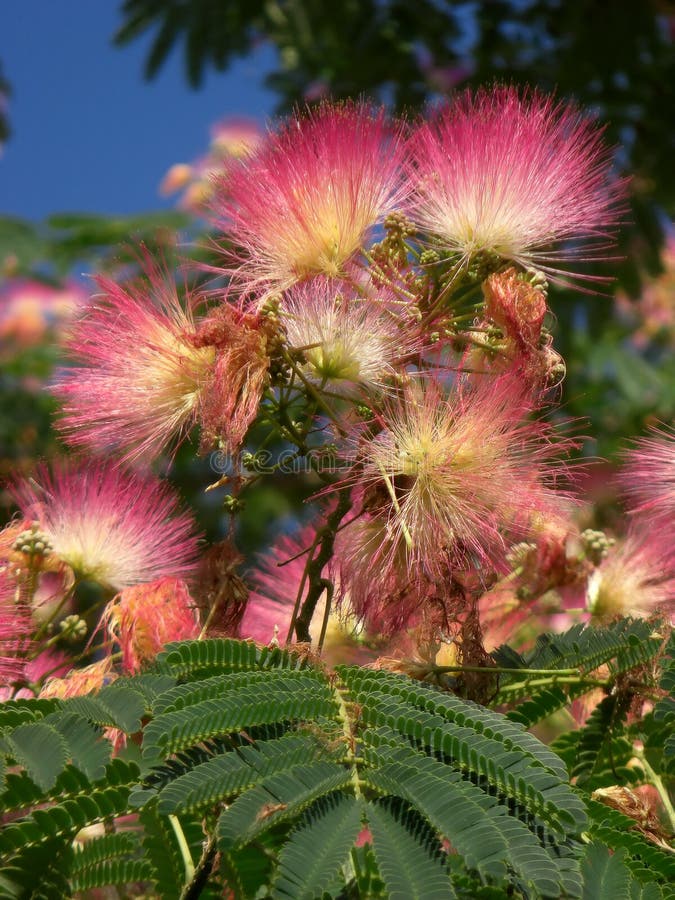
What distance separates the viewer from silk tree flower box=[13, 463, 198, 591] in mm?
2213

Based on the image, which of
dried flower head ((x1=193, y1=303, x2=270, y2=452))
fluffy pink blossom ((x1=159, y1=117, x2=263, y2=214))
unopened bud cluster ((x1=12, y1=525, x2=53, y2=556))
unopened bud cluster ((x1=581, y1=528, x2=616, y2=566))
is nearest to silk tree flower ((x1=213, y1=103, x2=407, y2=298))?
dried flower head ((x1=193, y1=303, x2=270, y2=452))

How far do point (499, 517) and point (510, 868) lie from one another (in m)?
0.65

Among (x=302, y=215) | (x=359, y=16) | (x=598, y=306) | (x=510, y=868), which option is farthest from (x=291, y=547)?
(x=359, y=16)

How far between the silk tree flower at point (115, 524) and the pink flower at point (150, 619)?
122mm

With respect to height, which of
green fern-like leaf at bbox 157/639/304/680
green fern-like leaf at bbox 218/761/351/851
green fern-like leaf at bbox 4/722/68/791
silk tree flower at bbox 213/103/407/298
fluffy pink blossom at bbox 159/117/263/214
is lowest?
green fern-like leaf at bbox 4/722/68/791

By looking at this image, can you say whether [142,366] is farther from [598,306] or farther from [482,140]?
[598,306]

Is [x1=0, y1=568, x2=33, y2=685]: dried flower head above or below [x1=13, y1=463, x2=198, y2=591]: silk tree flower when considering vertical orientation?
below

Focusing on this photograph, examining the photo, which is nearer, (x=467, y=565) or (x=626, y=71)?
(x=467, y=565)

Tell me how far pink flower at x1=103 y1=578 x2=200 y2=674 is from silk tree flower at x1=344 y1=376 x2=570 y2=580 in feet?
1.45

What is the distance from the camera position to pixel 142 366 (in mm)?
1917

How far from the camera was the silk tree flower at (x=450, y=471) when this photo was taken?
1766 millimetres

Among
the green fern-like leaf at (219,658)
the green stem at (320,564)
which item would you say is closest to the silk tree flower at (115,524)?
the green stem at (320,564)

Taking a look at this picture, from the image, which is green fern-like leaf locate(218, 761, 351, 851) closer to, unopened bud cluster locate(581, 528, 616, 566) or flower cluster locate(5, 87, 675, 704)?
flower cluster locate(5, 87, 675, 704)

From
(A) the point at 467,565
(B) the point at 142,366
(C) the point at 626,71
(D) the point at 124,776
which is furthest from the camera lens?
(C) the point at 626,71
